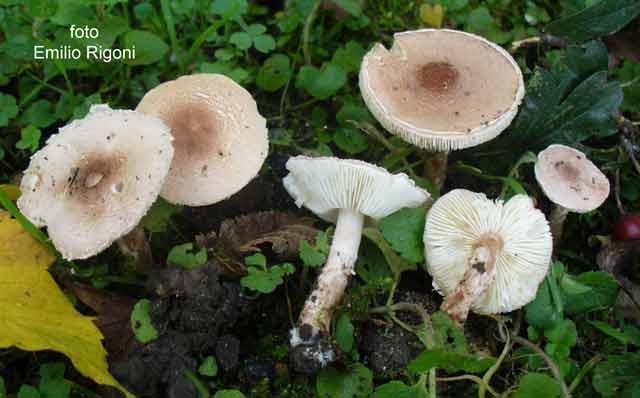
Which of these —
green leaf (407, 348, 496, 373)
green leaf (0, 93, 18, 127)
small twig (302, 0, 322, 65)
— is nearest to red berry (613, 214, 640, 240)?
green leaf (407, 348, 496, 373)

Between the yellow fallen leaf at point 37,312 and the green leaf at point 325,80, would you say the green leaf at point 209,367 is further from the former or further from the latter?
the green leaf at point 325,80

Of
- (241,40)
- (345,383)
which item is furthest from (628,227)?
(241,40)

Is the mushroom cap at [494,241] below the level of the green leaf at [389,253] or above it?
above

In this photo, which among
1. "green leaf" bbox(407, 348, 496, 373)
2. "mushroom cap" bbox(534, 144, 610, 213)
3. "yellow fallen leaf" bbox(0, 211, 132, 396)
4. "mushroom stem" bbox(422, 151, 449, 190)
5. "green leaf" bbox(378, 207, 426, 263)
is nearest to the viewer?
"green leaf" bbox(407, 348, 496, 373)

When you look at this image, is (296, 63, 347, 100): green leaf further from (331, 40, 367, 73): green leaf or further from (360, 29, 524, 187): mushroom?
(360, 29, 524, 187): mushroom

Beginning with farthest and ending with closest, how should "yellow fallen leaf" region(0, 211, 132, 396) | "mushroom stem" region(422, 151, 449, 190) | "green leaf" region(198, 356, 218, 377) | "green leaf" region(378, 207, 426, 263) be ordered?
1. "mushroom stem" region(422, 151, 449, 190)
2. "green leaf" region(378, 207, 426, 263)
3. "green leaf" region(198, 356, 218, 377)
4. "yellow fallen leaf" region(0, 211, 132, 396)

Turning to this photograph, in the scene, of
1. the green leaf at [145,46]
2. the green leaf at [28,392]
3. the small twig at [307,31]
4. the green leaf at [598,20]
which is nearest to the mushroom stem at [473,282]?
the green leaf at [598,20]
